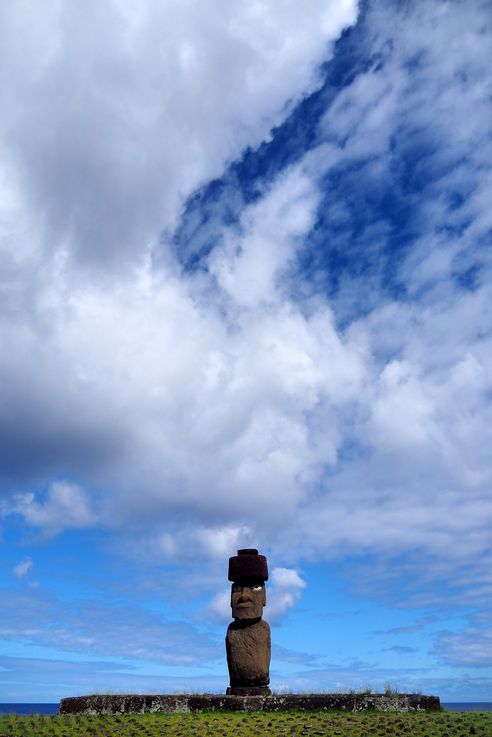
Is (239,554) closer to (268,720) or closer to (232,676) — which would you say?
(232,676)

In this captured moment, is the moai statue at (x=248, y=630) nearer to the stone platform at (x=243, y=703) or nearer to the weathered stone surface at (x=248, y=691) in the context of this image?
the weathered stone surface at (x=248, y=691)

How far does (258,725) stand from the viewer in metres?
14.5

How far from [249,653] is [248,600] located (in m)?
1.26

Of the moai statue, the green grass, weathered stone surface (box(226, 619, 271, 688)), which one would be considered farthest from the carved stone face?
the green grass

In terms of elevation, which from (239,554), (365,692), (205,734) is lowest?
(205,734)

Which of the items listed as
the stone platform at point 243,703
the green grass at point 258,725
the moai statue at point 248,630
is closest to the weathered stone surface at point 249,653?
the moai statue at point 248,630

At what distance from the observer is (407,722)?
1452 cm

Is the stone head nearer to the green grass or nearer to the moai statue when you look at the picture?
the moai statue

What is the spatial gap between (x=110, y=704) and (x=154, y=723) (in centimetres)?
211

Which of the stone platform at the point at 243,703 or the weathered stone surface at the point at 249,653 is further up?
the weathered stone surface at the point at 249,653

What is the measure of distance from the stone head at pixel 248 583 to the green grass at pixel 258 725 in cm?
306

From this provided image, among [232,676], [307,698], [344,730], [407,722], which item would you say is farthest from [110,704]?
[407,722]

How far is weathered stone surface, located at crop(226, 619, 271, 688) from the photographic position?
1791cm

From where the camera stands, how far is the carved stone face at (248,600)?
18484mm
